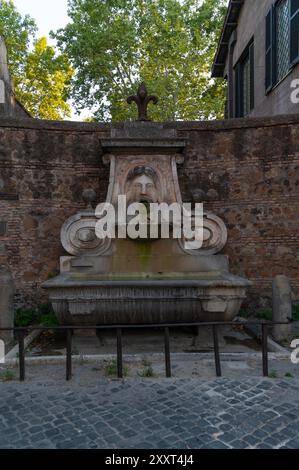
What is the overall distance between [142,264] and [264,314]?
270 centimetres

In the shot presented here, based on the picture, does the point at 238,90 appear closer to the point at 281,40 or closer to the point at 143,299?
the point at 281,40

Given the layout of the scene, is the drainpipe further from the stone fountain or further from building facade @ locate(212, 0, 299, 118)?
the stone fountain

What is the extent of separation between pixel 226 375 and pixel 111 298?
6.36 feet

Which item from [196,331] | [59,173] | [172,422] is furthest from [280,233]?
[172,422]

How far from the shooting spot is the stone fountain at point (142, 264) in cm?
532

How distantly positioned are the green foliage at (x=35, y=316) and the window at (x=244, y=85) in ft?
30.0

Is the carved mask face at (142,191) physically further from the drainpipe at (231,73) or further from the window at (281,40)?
the drainpipe at (231,73)

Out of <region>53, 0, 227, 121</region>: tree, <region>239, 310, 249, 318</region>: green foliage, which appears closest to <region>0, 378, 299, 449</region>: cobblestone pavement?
<region>239, 310, 249, 318</region>: green foliage

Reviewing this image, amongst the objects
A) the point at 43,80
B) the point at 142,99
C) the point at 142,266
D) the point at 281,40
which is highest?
the point at 43,80

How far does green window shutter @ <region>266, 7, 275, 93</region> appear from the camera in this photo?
9906mm

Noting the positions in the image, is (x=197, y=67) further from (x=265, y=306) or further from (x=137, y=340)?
(x=137, y=340)

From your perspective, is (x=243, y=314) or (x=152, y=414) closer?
(x=152, y=414)

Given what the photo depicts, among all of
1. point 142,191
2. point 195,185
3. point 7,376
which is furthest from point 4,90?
point 7,376

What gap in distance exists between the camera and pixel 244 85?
1309 cm
